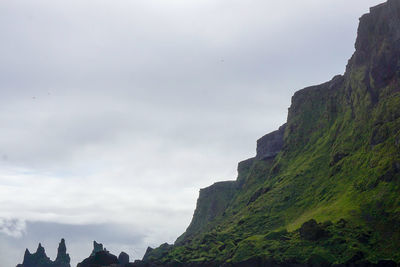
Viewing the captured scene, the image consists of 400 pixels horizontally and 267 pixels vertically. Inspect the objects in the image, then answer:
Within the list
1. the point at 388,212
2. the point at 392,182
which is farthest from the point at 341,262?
the point at 392,182

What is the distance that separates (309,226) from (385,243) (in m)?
38.0

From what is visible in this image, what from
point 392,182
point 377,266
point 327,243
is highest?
point 392,182

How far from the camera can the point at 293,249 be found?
630 feet

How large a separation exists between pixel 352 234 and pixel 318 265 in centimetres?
2598

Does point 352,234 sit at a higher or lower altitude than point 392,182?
lower

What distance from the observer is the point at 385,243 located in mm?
170250

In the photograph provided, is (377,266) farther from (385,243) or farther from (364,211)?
(364,211)

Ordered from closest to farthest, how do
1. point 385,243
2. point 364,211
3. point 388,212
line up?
point 385,243, point 388,212, point 364,211

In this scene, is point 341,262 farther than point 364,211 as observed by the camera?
No

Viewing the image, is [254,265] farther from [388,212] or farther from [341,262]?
[388,212]

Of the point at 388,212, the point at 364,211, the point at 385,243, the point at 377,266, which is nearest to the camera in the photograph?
the point at 377,266

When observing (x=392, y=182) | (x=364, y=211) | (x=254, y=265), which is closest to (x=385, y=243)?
(x=364, y=211)

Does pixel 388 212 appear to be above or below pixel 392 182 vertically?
below

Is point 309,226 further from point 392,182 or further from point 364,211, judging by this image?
point 392,182
